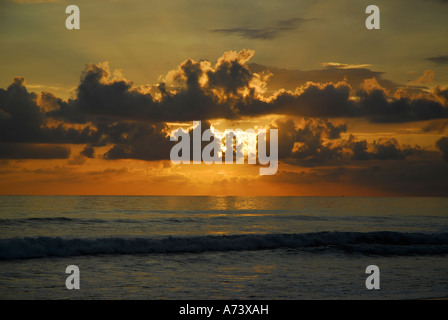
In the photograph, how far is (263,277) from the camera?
2017 centimetres

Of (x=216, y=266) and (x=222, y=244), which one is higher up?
(x=216, y=266)

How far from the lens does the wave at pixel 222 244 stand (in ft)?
89.8

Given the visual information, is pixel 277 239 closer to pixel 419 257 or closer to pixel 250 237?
pixel 250 237

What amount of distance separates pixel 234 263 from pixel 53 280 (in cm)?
995

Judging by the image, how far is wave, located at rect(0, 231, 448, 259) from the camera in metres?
27.4

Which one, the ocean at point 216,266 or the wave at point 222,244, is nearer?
the ocean at point 216,266

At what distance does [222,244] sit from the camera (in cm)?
3231

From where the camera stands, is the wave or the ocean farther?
the wave

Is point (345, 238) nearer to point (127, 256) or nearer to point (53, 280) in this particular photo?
point (127, 256)

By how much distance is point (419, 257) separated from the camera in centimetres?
2784
